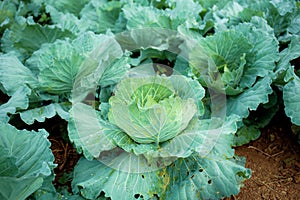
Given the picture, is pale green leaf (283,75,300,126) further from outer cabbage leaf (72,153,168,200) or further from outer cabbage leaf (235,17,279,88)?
outer cabbage leaf (72,153,168,200)

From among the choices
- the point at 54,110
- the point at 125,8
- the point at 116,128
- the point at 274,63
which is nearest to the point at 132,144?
the point at 116,128

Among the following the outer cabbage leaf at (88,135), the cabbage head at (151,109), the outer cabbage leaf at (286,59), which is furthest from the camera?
the outer cabbage leaf at (286,59)

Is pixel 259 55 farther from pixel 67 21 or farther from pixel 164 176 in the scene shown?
pixel 67 21

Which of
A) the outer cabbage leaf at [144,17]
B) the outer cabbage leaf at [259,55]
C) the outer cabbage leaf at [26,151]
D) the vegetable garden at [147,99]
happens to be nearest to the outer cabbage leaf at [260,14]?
the vegetable garden at [147,99]

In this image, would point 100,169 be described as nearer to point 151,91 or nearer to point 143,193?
point 143,193

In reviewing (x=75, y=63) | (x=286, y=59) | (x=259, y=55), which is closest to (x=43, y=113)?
(x=75, y=63)

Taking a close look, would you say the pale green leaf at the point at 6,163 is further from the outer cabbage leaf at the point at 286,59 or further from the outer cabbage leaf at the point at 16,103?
Result: the outer cabbage leaf at the point at 286,59

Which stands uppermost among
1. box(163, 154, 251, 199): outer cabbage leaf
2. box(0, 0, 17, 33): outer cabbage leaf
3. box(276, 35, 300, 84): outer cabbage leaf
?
box(276, 35, 300, 84): outer cabbage leaf

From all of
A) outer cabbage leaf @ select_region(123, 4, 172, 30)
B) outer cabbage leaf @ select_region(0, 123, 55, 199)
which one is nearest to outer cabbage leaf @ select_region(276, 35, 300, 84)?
outer cabbage leaf @ select_region(123, 4, 172, 30)
